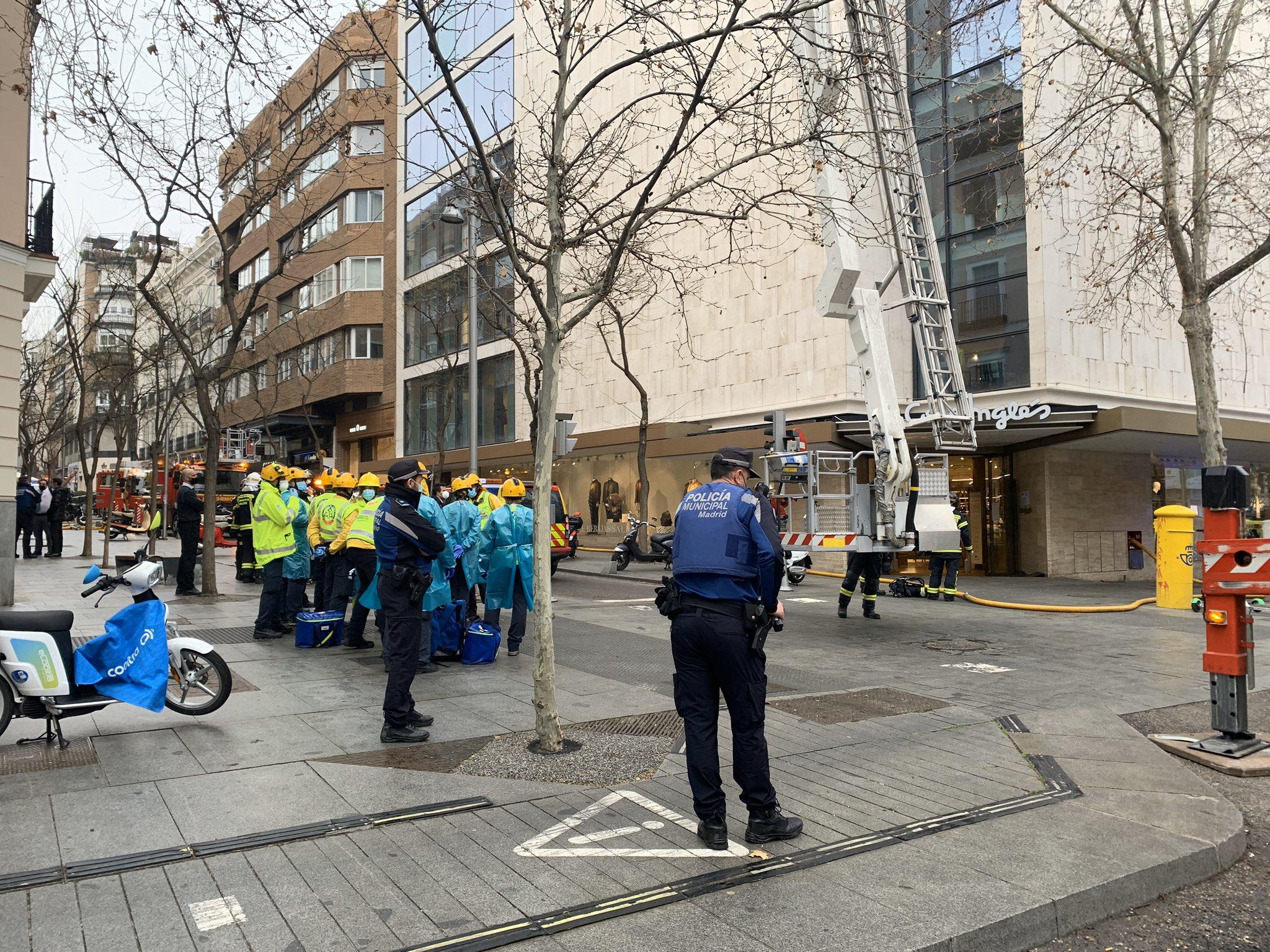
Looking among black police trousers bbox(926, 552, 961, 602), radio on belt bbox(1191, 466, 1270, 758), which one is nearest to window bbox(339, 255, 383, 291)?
black police trousers bbox(926, 552, 961, 602)

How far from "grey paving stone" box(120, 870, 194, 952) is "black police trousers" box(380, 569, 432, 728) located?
91.2 inches

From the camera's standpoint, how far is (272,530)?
10703 millimetres

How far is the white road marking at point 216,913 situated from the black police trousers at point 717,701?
1994 millimetres

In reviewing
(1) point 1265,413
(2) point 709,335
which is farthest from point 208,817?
(1) point 1265,413

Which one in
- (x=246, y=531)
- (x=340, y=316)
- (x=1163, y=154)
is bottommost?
(x=246, y=531)

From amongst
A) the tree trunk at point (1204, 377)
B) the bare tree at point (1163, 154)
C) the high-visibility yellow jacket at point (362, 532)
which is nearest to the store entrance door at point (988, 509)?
the bare tree at point (1163, 154)

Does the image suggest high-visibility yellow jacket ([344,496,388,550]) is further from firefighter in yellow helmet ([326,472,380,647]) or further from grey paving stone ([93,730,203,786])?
grey paving stone ([93,730,203,786])

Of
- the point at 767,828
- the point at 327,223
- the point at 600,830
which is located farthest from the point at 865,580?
the point at 327,223

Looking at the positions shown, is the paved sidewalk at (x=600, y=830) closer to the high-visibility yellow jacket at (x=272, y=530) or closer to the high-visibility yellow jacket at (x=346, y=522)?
the high-visibility yellow jacket at (x=346, y=522)

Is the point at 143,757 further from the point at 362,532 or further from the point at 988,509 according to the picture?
the point at 988,509

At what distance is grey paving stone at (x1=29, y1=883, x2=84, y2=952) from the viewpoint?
10.8 feet

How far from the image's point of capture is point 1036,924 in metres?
3.72

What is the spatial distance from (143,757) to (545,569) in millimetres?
2697

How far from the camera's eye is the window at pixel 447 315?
28516mm
